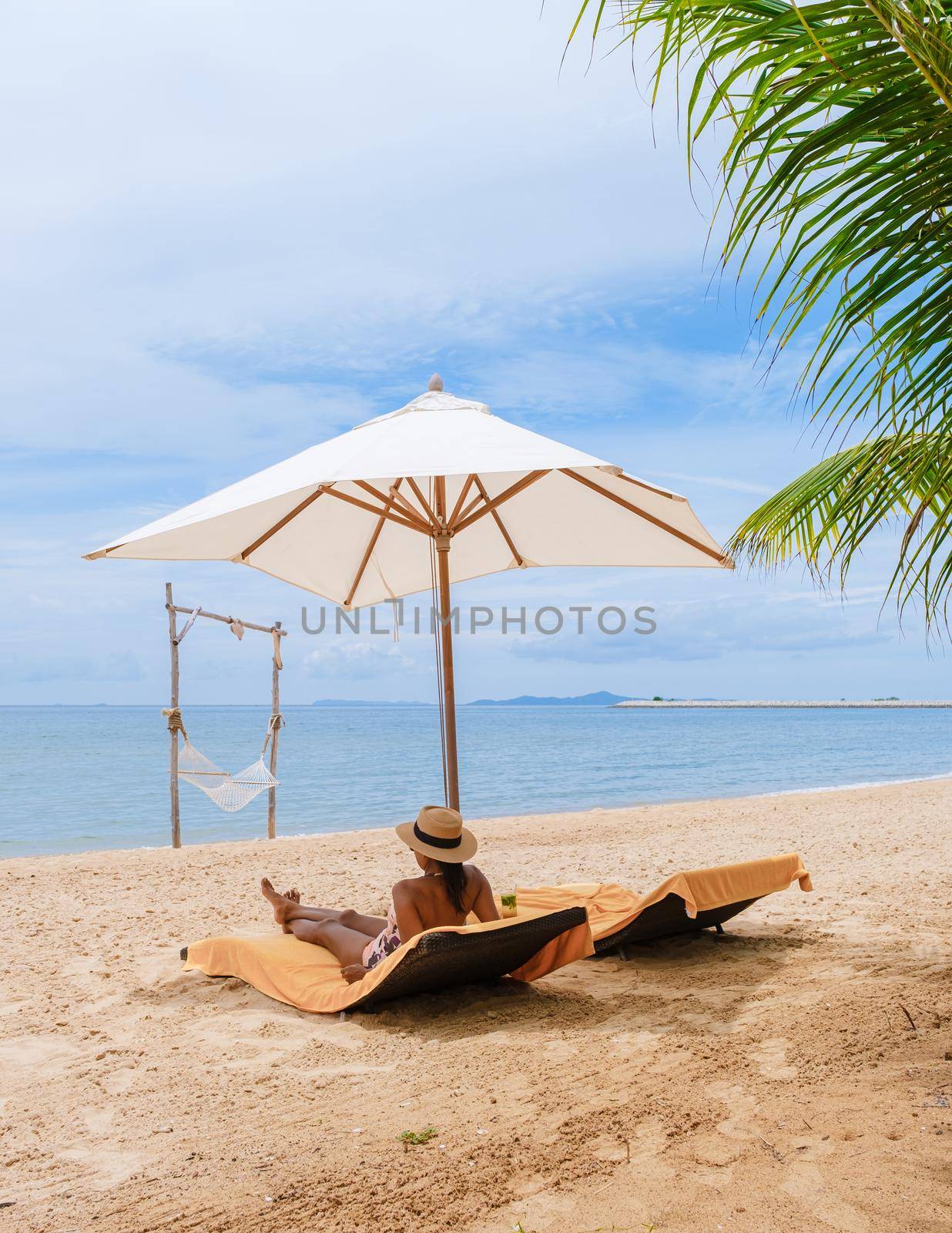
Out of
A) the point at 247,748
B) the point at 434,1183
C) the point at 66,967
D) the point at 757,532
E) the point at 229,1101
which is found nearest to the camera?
the point at 434,1183

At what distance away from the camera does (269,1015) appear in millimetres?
3316

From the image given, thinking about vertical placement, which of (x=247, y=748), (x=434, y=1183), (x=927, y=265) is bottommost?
(x=247, y=748)

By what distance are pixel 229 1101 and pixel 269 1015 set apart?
79 centimetres

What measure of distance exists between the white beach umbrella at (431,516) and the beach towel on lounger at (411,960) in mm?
932

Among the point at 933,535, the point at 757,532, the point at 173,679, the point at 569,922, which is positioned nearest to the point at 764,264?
the point at 933,535

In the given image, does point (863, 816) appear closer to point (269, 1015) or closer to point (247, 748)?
point (269, 1015)

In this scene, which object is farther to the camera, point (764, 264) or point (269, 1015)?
point (269, 1015)

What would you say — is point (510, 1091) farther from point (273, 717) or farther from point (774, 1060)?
point (273, 717)

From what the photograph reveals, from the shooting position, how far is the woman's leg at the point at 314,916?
13.1ft

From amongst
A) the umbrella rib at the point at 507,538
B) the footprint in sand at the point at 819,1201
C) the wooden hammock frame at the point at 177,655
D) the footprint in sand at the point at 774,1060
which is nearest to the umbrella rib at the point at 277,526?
the umbrella rib at the point at 507,538

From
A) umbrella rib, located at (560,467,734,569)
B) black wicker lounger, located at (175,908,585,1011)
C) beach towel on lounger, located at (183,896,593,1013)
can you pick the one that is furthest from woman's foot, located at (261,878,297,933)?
umbrella rib, located at (560,467,734,569)

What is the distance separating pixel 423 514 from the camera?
4.81 meters

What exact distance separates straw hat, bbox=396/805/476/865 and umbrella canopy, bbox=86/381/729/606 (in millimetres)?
1248

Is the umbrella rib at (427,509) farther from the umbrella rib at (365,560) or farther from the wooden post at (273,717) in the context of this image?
the wooden post at (273,717)
